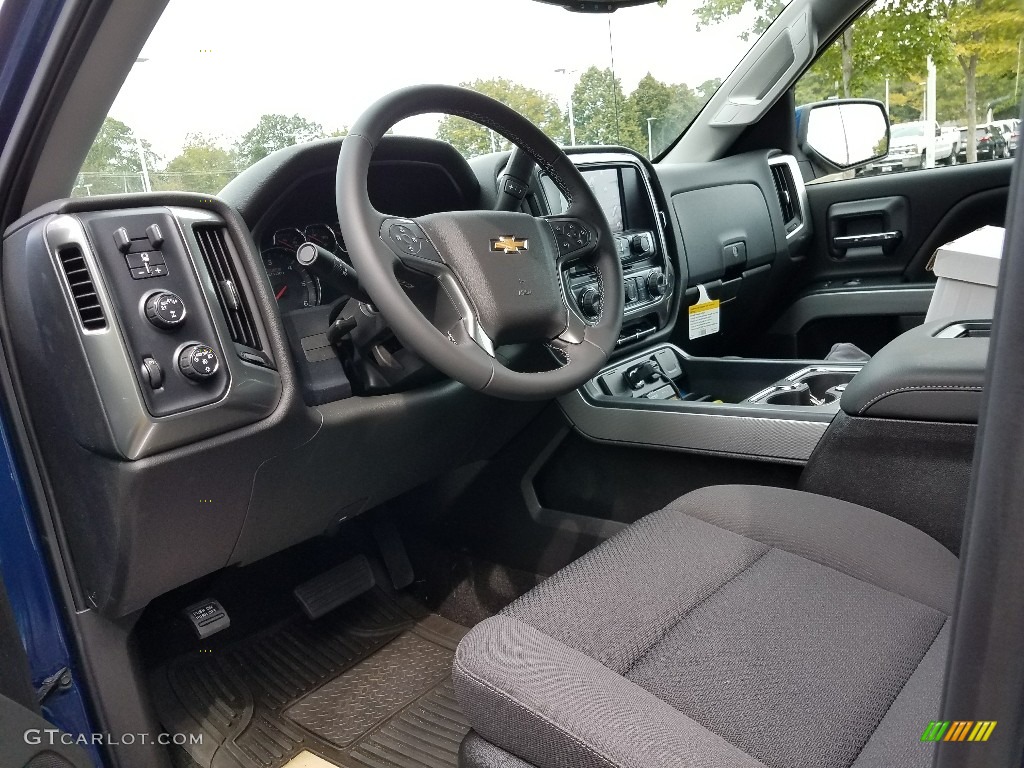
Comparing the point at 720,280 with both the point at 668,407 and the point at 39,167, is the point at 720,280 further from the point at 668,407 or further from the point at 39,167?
the point at 39,167

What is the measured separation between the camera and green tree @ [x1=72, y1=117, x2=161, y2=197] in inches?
44.3

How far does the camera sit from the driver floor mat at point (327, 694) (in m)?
1.50

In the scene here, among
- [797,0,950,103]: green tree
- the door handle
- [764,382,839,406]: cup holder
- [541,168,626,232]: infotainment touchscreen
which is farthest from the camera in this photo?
the door handle

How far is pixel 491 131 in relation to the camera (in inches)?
57.8

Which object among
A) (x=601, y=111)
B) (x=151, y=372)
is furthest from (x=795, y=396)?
(x=151, y=372)

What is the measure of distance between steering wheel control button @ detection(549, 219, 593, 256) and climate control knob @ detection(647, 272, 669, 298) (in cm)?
59

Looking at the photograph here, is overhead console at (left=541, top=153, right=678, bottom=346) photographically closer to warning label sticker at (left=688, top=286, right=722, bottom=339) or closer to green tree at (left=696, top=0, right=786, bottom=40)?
warning label sticker at (left=688, top=286, right=722, bottom=339)

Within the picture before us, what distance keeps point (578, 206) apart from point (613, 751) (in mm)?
973

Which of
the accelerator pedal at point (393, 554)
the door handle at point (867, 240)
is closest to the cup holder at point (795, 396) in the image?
the accelerator pedal at point (393, 554)

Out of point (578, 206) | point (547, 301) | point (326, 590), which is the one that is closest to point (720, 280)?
point (578, 206)

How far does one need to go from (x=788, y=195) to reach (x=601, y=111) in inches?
34.2

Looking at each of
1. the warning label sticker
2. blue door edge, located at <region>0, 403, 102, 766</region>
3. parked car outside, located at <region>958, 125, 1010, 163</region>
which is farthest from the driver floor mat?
parked car outside, located at <region>958, 125, 1010, 163</region>

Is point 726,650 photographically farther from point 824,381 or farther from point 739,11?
point 739,11

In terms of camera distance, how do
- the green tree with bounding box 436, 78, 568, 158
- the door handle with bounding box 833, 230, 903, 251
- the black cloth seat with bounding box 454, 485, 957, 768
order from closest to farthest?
1. the black cloth seat with bounding box 454, 485, 957, 768
2. the green tree with bounding box 436, 78, 568, 158
3. the door handle with bounding box 833, 230, 903, 251
